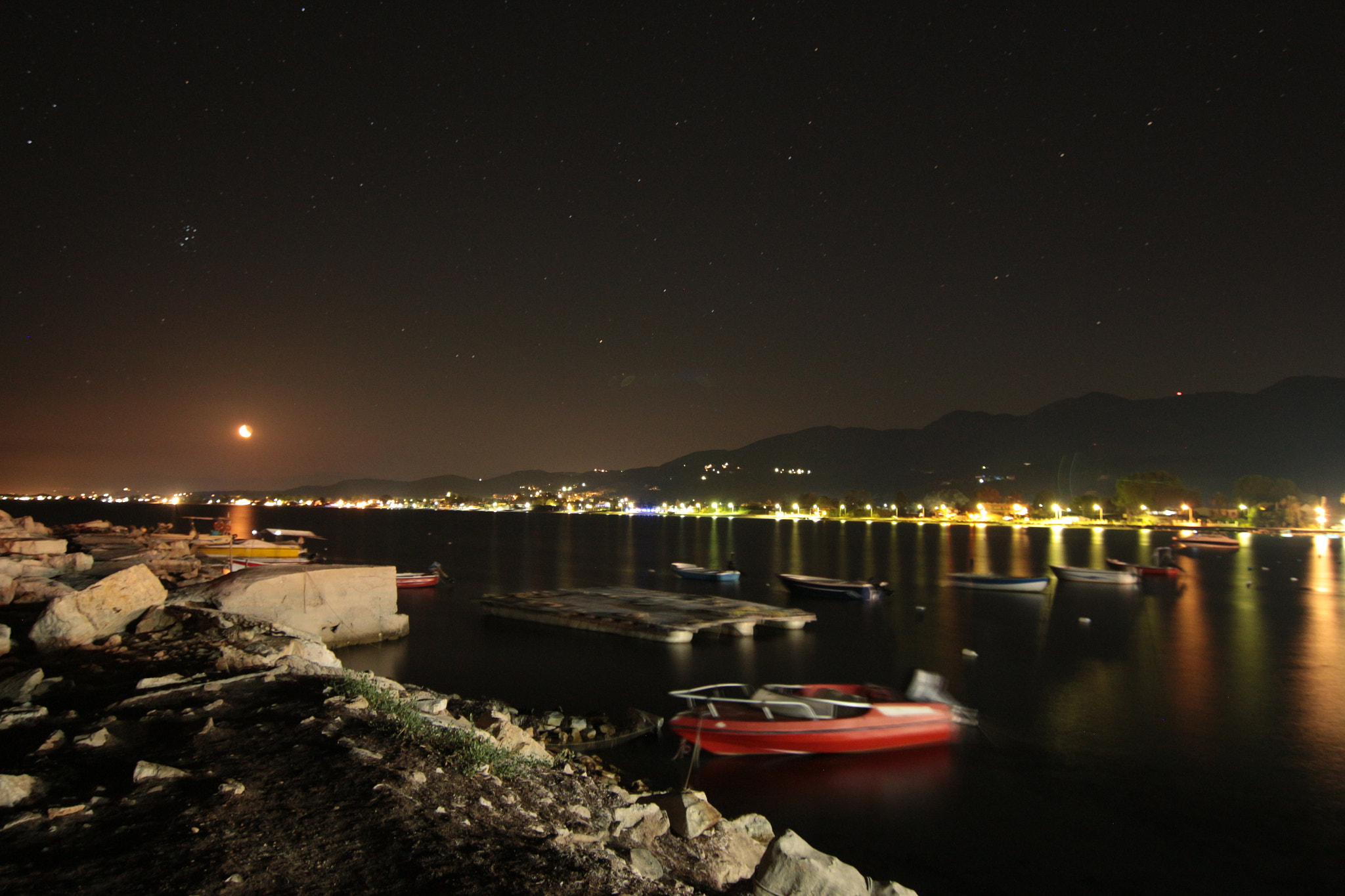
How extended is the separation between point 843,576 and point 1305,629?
28.2 m

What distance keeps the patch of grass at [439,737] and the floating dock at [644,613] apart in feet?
53.6

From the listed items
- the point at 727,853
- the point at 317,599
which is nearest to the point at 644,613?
the point at 317,599

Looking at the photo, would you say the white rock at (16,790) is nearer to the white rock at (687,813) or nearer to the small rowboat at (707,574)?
the white rock at (687,813)

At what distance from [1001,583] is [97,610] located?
47.3 metres

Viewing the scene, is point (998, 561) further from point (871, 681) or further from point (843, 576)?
point (871, 681)

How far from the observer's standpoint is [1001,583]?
4788 centimetres

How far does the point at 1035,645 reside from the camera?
29672mm

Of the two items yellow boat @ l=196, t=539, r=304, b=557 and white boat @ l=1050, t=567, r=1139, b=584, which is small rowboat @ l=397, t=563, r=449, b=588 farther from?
white boat @ l=1050, t=567, r=1139, b=584

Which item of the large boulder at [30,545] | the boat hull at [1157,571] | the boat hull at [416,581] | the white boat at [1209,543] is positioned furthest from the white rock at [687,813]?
the white boat at [1209,543]

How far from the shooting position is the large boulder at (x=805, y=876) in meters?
7.15

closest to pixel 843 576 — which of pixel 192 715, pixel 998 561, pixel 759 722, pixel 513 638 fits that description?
pixel 998 561

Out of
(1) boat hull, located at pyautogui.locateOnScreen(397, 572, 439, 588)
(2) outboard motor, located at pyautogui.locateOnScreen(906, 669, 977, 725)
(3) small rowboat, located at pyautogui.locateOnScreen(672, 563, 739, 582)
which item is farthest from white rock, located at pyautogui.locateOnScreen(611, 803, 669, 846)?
(3) small rowboat, located at pyautogui.locateOnScreen(672, 563, 739, 582)

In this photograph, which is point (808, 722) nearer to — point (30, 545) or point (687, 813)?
point (687, 813)

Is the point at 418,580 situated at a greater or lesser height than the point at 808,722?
lesser
